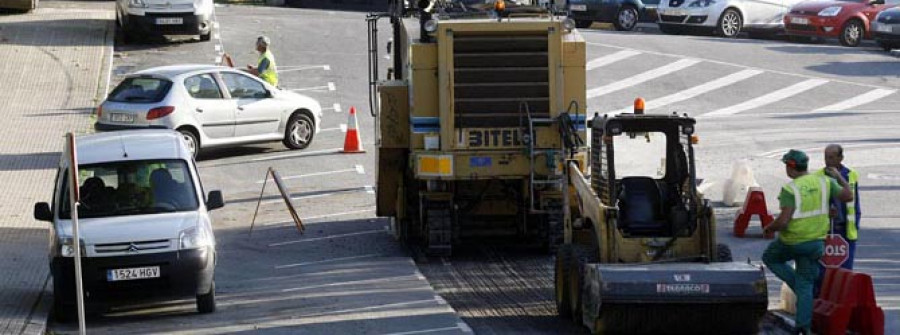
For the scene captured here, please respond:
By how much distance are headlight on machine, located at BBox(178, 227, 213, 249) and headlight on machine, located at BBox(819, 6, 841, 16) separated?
24.2 metres

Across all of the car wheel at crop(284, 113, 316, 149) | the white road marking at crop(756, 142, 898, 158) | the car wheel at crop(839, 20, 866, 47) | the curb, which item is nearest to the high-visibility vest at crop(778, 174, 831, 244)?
the curb

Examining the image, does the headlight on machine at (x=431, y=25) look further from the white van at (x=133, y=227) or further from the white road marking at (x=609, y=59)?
the white road marking at (x=609, y=59)

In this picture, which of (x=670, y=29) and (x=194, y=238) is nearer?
(x=194, y=238)

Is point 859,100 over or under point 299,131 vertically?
under

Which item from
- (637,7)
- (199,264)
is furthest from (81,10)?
(199,264)

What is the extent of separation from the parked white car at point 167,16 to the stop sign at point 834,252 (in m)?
21.0

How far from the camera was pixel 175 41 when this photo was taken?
34.4 meters

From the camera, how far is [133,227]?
49.6 ft

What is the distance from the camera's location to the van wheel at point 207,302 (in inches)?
594

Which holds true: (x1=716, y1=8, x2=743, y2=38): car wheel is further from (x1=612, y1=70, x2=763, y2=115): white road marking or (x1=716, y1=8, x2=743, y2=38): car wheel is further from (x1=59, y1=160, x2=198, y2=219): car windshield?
(x1=59, y1=160, x2=198, y2=219): car windshield

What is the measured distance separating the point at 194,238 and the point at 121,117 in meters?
9.63

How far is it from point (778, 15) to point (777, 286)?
22.6 meters

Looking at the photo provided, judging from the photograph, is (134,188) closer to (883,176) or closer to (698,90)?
(883,176)

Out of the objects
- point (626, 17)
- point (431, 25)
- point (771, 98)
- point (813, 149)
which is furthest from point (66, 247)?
point (626, 17)
